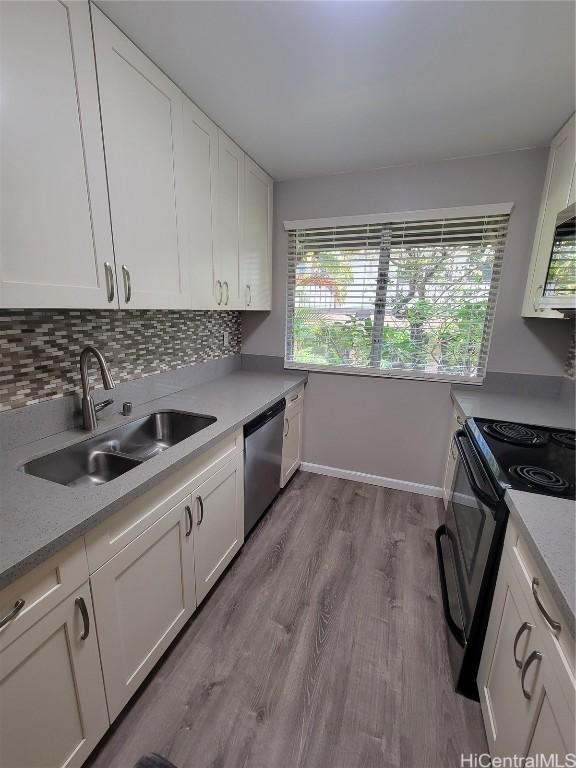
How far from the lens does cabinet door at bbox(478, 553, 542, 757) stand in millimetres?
821

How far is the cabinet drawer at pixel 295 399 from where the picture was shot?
237 centimetres

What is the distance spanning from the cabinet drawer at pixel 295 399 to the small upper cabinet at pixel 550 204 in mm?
1599

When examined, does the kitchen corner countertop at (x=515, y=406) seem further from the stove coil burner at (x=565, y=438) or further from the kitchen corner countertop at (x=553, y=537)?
the kitchen corner countertop at (x=553, y=537)

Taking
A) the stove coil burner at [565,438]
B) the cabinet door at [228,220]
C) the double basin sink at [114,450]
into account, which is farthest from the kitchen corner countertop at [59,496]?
the stove coil burner at [565,438]

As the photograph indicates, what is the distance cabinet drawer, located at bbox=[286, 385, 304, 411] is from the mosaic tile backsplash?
2.32 feet

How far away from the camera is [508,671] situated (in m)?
0.96

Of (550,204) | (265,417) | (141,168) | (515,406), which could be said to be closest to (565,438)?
(515,406)

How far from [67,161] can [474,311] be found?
2335 millimetres

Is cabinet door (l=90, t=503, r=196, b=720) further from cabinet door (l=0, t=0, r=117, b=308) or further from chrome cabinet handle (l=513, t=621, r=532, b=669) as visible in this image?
chrome cabinet handle (l=513, t=621, r=532, b=669)

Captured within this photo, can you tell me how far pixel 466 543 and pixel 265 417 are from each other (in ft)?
3.85

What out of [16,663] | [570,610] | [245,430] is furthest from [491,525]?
[16,663]

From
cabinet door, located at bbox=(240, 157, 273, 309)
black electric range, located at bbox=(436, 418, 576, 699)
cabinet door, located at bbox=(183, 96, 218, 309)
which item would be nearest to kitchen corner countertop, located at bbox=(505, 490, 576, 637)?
black electric range, located at bbox=(436, 418, 576, 699)

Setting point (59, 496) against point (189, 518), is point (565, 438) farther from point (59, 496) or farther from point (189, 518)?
point (59, 496)

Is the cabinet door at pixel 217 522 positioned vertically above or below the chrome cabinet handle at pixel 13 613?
below
